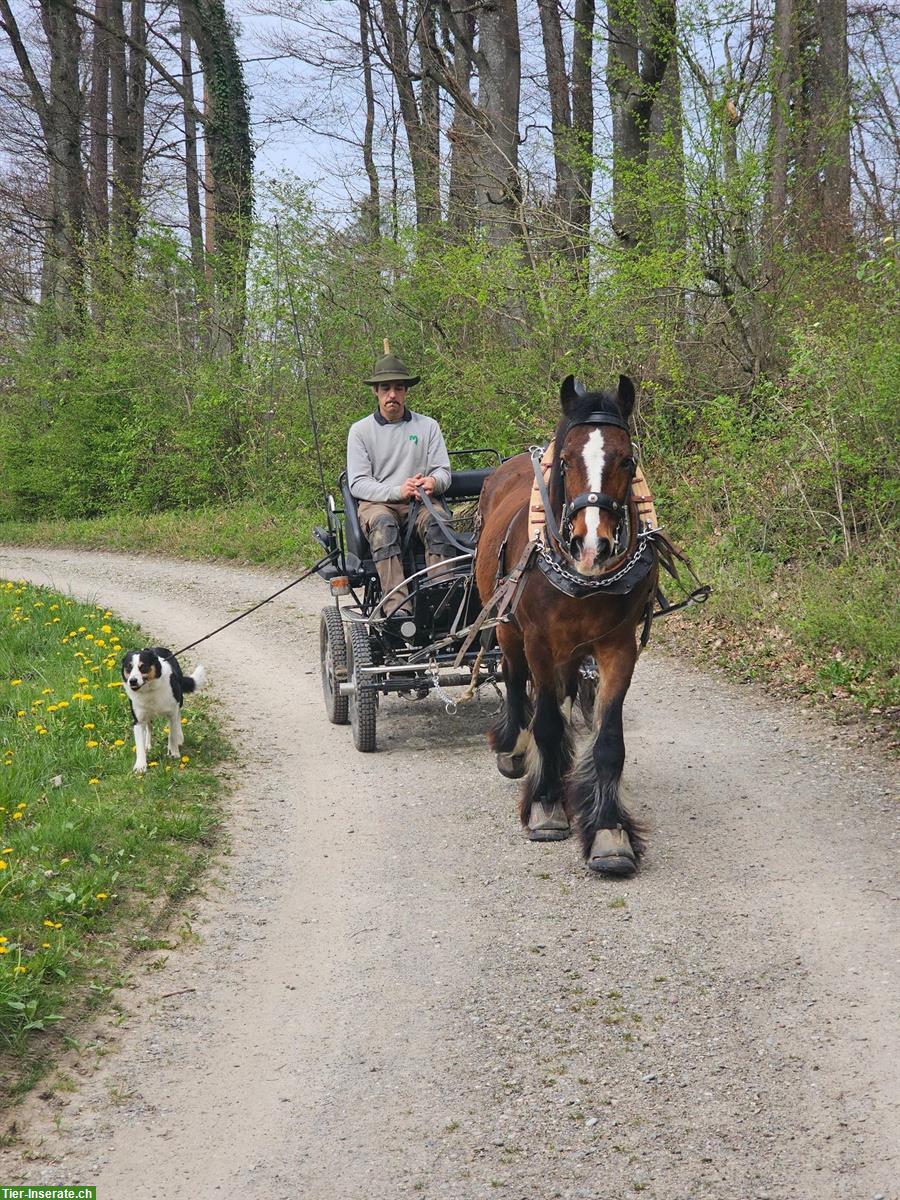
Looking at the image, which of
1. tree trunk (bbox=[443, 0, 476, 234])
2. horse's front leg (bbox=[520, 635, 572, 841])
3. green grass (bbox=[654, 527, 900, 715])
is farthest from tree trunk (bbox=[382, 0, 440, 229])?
horse's front leg (bbox=[520, 635, 572, 841])

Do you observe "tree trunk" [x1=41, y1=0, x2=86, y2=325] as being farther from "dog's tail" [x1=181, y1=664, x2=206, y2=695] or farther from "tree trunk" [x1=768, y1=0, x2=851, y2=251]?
"dog's tail" [x1=181, y1=664, x2=206, y2=695]

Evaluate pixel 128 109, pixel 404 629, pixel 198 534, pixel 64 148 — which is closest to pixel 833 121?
pixel 404 629

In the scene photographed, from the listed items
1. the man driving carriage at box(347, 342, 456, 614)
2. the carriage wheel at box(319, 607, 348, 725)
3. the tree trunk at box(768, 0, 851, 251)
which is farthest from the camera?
the tree trunk at box(768, 0, 851, 251)

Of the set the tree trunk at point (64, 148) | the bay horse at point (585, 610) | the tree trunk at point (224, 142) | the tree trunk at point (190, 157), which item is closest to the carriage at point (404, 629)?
the bay horse at point (585, 610)

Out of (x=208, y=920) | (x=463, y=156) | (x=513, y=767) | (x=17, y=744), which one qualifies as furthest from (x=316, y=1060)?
(x=463, y=156)

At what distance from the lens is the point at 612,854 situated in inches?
198

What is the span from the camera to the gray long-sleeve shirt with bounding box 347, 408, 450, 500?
25.4 ft

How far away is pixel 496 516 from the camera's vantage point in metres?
6.39

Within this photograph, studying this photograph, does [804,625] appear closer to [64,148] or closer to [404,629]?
[404,629]

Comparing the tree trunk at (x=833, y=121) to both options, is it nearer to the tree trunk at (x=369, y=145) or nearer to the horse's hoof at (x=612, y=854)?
the tree trunk at (x=369, y=145)

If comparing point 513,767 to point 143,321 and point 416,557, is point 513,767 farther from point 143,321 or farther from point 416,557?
point 143,321

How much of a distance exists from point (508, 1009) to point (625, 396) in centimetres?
246

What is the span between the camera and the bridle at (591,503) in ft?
15.7

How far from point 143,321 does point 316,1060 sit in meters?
17.7
